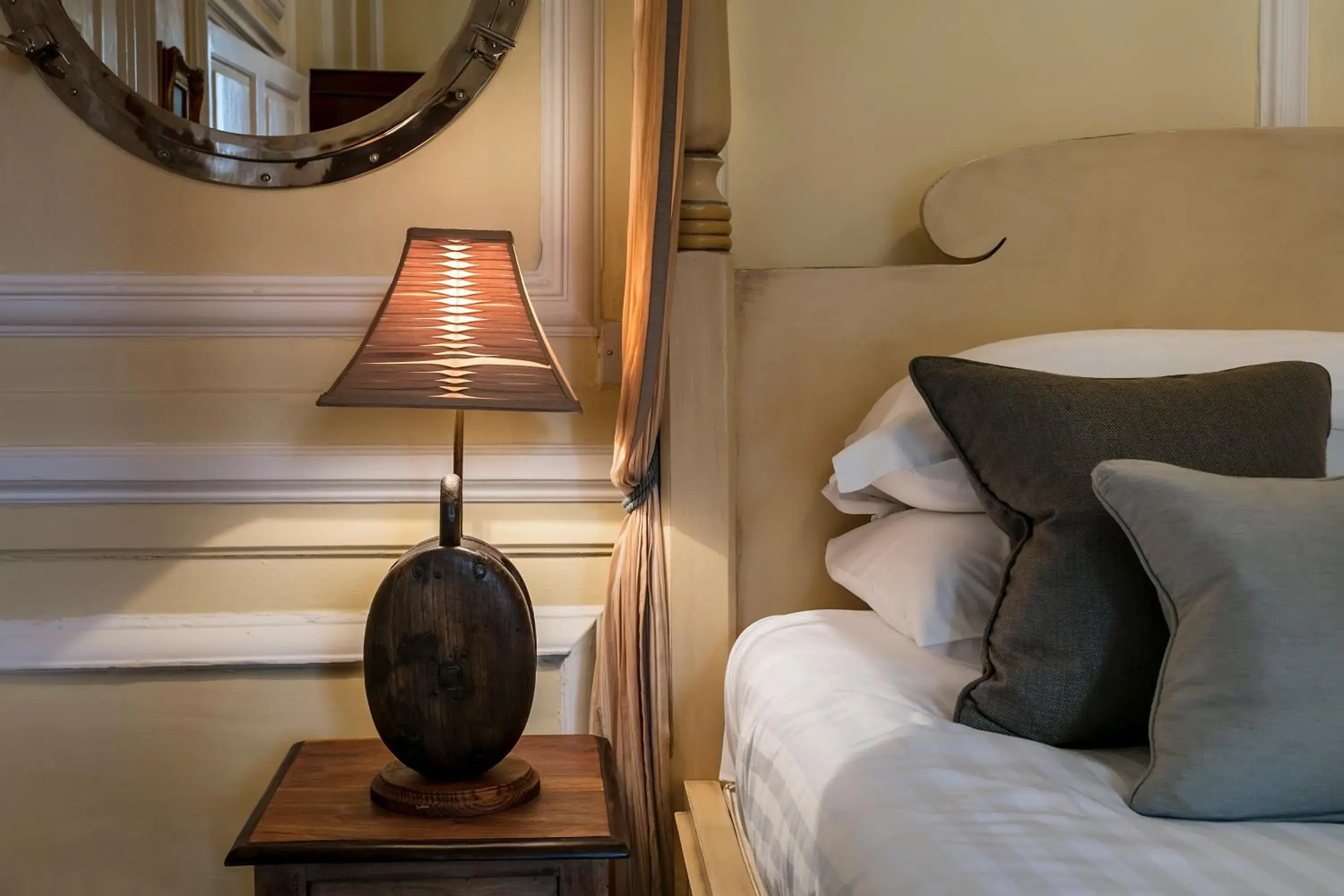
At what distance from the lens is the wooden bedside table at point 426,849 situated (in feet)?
3.66

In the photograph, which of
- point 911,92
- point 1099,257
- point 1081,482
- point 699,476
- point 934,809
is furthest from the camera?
point 911,92

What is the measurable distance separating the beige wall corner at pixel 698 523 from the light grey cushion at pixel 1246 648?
0.66 m

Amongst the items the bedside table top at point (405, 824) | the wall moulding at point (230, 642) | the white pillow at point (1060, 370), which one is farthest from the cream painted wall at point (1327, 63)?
the bedside table top at point (405, 824)

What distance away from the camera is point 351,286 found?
163 cm

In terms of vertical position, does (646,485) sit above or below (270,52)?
below

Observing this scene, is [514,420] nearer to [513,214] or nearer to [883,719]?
[513,214]

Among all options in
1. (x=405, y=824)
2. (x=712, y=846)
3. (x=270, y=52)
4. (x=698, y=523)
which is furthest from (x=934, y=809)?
(x=270, y=52)

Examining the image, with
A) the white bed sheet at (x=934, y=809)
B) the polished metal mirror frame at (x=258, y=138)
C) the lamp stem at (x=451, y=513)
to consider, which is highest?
the polished metal mirror frame at (x=258, y=138)

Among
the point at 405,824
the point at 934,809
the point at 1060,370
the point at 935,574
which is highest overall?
the point at 1060,370

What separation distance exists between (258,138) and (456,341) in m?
0.58

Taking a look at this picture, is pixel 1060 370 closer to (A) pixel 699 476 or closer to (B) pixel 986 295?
(B) pixel 986 295

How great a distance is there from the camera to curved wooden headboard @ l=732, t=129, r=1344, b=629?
5.19 ft

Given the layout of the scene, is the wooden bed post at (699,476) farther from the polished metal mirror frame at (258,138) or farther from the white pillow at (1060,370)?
the polished metal mirror frame at (258,138)

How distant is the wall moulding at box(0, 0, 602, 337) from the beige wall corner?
0.74 ft
